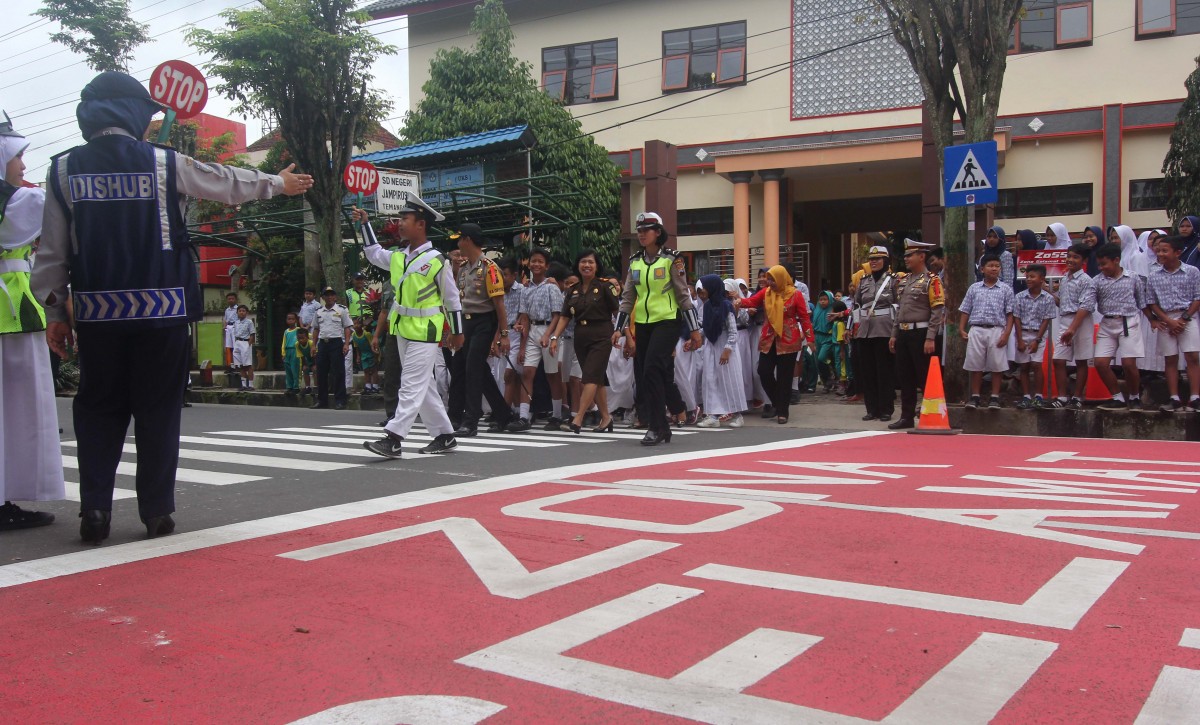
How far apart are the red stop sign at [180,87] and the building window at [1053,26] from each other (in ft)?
58.1

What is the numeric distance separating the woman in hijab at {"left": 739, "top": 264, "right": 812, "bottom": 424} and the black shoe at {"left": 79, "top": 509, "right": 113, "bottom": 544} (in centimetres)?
803

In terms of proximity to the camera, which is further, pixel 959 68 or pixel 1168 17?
pixel 1168 17

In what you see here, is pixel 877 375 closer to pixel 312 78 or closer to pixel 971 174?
pixel 971 174

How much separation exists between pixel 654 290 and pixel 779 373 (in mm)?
3292

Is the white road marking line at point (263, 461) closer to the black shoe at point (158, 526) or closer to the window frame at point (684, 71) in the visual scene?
the black shoe at point (158, 526)

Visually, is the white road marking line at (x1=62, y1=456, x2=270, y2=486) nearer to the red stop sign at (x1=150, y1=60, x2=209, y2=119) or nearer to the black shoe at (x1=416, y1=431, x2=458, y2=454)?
the black shoe at (x1=416, y1=431, x2=458, y2=454)

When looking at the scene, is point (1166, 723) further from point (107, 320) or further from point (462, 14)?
point (462, 14)

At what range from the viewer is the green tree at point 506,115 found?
927 inches

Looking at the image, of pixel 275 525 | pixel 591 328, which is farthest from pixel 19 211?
pixel 591 328

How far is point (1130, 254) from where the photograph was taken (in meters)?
11.6

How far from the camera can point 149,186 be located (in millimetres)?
4719

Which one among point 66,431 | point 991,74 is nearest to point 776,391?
point 991,74

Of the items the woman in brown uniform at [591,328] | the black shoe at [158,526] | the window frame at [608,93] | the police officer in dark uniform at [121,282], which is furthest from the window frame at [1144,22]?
the black shoe at [158,526]

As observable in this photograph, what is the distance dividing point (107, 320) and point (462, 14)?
85.5ft
